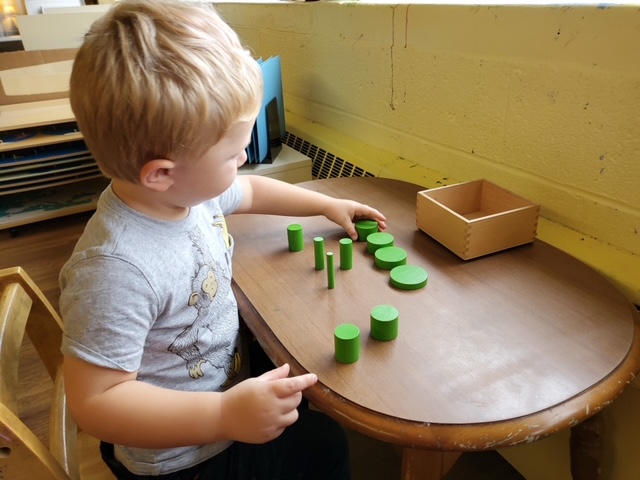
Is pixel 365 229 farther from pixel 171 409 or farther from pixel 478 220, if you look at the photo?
pixel 171 409

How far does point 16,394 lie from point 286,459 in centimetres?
40

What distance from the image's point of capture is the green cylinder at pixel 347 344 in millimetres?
593

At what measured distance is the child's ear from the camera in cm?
58

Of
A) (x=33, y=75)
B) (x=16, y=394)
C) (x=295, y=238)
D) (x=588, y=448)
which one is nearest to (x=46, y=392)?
(x=16, y=394)

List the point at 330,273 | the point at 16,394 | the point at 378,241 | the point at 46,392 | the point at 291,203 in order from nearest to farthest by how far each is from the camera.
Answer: the point at 16,394 → the point at 330,273 → the point at 378,241 → the point at 291,203 → the point at 46,392

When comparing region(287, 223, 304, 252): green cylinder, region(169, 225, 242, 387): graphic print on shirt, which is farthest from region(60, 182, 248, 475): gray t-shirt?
region(287, 223, 304, 252): green cylinder

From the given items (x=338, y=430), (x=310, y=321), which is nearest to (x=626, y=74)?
(x=310, y=321)

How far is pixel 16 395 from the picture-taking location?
0.64 meters

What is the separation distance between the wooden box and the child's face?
369 millimetres

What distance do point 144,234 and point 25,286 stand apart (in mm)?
247

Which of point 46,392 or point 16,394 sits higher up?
point 16,394

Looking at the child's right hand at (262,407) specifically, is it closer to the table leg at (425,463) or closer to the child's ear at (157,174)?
the table leg at (425,463)

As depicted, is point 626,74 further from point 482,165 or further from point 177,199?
point 177,199

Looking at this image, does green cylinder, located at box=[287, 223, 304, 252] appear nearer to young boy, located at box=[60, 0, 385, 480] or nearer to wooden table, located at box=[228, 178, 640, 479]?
wooden table, located at box=[228, 178, 640, 479]
